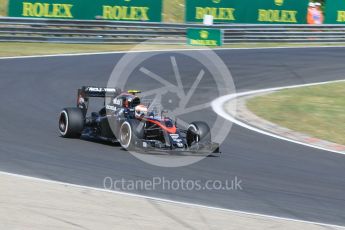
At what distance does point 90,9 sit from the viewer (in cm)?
2833

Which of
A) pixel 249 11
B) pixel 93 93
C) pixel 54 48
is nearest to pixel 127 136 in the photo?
pixel 93 93

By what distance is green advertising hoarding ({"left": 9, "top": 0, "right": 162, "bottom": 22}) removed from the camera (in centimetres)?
2725

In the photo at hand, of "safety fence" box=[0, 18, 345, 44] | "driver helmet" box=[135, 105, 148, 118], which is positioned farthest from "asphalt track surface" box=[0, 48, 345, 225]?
"safety fence" box=[0, 18, 345, 44]

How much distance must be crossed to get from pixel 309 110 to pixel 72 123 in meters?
5.51

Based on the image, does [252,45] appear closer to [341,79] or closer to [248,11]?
[248,11]

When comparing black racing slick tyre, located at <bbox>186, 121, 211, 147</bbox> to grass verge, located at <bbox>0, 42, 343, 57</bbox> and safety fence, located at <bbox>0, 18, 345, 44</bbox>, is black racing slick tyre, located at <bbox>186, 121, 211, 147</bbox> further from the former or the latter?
safety fence, located at <bbox>0, 18, 345, 44</bbox>

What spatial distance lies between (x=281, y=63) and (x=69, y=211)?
17091 millimetres

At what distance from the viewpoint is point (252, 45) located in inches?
1156

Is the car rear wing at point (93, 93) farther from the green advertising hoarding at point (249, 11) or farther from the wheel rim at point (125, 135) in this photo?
the green advertising hoarding at point (249, 11)

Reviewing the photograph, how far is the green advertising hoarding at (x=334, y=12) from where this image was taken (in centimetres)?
3341

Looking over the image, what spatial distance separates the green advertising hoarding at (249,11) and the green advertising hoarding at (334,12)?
3.81 ft

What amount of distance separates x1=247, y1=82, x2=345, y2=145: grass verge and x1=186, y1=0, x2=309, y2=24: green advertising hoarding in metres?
12.1

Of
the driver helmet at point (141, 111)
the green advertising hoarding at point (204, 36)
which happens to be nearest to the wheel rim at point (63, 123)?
the driver helmet at point (141, 111)

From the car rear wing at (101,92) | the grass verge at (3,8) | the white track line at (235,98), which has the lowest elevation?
the white track line at (235,98)
